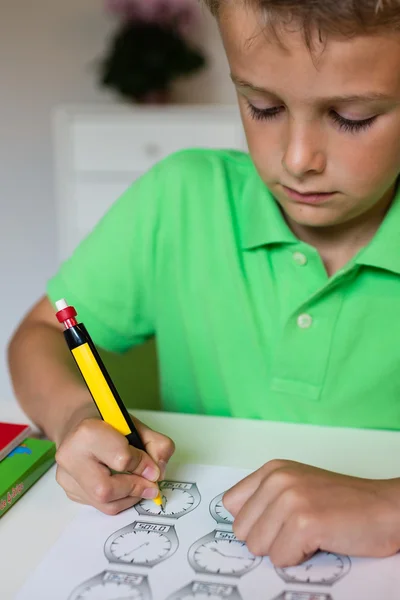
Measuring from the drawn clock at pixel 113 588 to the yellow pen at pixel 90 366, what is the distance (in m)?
0.12

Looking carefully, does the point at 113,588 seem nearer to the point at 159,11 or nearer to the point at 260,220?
the point at 260,220

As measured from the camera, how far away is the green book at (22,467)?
612 mm

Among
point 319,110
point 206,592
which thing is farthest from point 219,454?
point 319,110

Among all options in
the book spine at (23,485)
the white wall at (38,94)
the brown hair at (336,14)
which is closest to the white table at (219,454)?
the book spine at (23,485)

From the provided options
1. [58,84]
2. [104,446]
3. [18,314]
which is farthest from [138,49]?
[104,446]

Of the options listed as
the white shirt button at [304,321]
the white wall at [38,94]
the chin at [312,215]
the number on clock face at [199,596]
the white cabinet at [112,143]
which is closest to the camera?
the number on clock face at [199,596]

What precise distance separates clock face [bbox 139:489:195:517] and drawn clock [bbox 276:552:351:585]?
0.10 m

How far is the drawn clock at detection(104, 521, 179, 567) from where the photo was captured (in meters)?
0.53

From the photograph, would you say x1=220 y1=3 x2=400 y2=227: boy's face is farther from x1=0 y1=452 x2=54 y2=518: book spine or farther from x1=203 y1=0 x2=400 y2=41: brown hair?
x1=0 y1=452 x2=54 y2=518: book spine

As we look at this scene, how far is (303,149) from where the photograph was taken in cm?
61

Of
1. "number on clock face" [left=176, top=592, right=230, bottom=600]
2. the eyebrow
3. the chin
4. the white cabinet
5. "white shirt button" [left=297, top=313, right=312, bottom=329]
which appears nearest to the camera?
"number on clock face" [left=176, top=592, right=230, bottom=600]

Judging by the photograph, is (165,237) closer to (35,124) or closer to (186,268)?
(186,268)

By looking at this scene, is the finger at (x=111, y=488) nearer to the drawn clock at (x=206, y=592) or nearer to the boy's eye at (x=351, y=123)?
the drawn clock at (x=206, y=592)

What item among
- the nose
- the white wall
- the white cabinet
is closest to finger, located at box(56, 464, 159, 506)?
the nose
